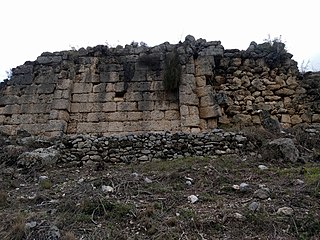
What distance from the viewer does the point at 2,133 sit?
9.62 m

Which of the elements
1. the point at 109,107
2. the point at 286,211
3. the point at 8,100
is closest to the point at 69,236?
the point at 286,211

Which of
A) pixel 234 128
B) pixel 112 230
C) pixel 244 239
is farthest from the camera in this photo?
pixel 234 128

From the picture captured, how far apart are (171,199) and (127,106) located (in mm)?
5343

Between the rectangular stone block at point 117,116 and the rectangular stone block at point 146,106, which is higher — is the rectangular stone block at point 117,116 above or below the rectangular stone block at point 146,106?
below

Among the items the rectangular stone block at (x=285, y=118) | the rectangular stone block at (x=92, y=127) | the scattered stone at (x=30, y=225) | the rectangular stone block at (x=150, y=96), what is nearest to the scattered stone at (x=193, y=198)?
the scattered stone at (x=30, y=225)

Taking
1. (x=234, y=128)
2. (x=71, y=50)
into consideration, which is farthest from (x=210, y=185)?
(x=71, y=50)

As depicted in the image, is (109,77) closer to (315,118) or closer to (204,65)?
(204,65)

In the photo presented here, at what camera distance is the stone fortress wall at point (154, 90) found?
9539 mm

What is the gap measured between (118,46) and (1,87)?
3.55 metres

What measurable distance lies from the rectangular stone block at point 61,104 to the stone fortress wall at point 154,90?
26 mm

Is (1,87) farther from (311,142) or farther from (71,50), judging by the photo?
(311,142)

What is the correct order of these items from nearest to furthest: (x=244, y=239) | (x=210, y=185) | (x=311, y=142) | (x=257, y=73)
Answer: (x=244, y=239) < (x=210, y=185) < (x=311, y=142) < (x=257, y=73)

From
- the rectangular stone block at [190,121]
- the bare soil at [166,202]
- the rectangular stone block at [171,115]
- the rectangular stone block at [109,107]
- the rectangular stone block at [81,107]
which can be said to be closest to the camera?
the bare soil at [166,202]

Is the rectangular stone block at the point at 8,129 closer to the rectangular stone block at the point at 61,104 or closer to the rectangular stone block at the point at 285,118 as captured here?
the rectangular stone block at the point at 61,104
